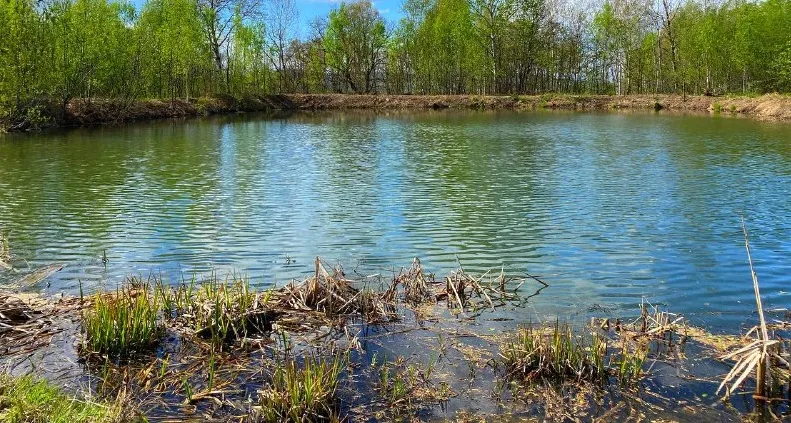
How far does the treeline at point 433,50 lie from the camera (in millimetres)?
55719

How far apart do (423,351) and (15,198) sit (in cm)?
1742

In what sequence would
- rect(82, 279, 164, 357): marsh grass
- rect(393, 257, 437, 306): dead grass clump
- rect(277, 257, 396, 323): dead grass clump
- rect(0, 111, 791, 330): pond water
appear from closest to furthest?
1. rect(82, 279, 164, 357): marsh grass
2. rect(277, 257, 396, 323): dead grass clump
3. rect(393, 257, 437, 306): dead grass clump
4. rect(0, 111, 791, 330): pond water

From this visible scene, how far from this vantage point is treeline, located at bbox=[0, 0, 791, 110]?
5572cm

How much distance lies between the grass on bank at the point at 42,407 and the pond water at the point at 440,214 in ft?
16.1

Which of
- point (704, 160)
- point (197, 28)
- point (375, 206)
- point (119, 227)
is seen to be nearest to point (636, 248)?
point (375, 206)

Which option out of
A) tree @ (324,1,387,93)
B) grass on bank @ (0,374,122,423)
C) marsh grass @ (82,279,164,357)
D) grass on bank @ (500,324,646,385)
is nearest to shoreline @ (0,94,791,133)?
tree @ (324,1,387,93)

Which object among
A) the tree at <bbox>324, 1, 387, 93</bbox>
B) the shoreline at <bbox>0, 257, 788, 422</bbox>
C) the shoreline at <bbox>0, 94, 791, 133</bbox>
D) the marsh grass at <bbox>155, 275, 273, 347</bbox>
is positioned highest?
the tree at <bbox>324, 1, 387, 93</bbox>

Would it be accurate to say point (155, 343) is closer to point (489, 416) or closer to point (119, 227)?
point (489, 416)

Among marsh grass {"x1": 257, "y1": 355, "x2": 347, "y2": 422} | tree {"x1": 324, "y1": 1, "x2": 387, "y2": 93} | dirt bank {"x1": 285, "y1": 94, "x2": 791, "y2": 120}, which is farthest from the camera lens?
tree {"x1": 324, "y1": 1, "x2": 387, "y2": 93}

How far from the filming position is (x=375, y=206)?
18.5 meters

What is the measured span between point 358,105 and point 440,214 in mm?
70758

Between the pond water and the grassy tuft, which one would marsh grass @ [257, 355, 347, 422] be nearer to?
the grassy tuft

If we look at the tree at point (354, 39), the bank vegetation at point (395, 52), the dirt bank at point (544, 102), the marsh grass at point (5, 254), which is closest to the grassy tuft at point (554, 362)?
the marsh grass at point (5, 254)

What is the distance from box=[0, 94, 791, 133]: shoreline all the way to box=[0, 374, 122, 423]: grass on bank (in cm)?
4308
